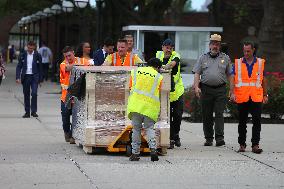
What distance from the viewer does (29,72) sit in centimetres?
2114

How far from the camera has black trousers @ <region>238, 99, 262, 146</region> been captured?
14047 millimetres

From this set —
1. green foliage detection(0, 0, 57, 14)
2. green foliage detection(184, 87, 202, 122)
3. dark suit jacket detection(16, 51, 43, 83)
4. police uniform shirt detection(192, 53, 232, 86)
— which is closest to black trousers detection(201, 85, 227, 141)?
police uniform shirt detection(192, 53, 232, 86)

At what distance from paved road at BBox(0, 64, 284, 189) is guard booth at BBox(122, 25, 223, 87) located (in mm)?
11789

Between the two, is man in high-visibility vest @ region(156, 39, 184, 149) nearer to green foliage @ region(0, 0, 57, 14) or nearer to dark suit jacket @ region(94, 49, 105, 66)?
dark suit jacket @ region(94, 49, 105, 66)

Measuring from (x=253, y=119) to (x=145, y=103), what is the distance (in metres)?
2.41

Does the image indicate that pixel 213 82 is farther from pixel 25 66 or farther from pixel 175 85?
pixel 25 66

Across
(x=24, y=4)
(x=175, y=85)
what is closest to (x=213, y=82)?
(x=175, y=85)

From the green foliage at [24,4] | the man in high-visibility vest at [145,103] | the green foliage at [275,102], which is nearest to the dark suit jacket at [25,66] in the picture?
the green foliage at [275,102]

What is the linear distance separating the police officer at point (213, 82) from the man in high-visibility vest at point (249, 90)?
25.2 inches

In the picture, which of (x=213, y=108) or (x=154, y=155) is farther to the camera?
(x=213, y=108)

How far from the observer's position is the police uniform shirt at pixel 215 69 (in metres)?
14.8

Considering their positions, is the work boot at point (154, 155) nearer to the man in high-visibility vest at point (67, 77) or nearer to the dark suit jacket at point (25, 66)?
the man in high-visibility vest at point (67, 77)

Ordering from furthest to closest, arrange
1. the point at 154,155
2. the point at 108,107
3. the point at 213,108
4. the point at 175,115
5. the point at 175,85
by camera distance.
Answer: the point at 213,108 → the point at 175,115 → the point at 175,85 → the point at 108,107 → the point at 154,155

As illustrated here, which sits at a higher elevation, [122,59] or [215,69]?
[122,59]
